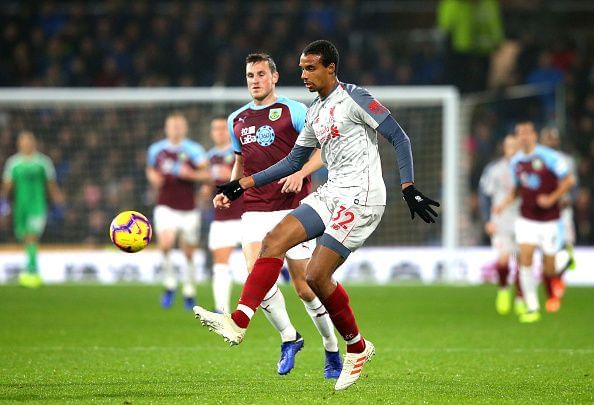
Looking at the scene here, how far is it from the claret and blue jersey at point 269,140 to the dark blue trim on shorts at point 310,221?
1.41 meters

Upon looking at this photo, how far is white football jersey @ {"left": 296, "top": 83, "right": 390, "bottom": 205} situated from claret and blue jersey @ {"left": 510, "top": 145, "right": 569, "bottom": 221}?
23.0 ft

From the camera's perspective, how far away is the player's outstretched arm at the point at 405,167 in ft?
23.8

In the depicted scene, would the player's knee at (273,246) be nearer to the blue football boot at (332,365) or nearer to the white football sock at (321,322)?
the white football sock at (321,322)

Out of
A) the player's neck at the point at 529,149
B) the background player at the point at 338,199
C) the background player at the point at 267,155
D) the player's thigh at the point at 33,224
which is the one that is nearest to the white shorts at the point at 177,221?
the player's thigh at the point at 33,224

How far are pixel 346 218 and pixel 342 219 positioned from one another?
0.03m

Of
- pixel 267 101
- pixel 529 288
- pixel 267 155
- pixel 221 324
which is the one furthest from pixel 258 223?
pixel 529 288

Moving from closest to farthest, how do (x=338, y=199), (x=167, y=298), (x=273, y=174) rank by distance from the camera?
(x=338, y=199), (x=273, y=174), (x=167, y=298)

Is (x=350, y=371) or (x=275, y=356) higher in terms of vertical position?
(x=350, y=371)

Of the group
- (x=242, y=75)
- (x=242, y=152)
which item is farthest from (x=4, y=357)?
(x=242, y=75)

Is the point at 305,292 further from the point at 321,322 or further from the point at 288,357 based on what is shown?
the point at 288,357

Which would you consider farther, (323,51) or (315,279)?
(323,51)

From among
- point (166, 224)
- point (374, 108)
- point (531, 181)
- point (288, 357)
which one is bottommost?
point (166, 224)

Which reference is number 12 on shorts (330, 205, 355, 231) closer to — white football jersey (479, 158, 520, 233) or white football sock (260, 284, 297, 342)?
white football sock (260, 284, 297, 342)

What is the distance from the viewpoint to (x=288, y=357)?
8742mm
